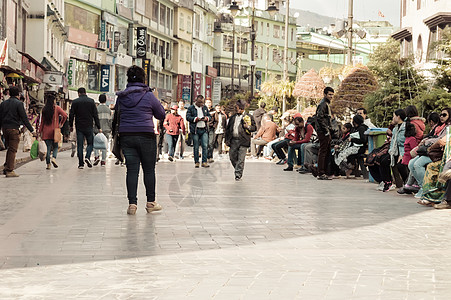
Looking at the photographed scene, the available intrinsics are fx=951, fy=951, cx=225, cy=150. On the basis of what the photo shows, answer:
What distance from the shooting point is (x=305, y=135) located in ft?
77.2

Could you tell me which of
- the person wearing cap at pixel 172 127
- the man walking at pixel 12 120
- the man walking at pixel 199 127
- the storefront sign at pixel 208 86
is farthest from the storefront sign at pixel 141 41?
the man walking at pixel 12 120

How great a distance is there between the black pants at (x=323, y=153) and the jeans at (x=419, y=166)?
17.6 ft

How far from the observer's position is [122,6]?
226ft

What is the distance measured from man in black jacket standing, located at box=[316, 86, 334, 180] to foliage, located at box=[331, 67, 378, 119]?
35.6 ft

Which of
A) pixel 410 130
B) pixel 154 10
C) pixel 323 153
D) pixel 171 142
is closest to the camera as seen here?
pixel 410 130

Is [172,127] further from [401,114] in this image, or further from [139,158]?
[139,158]

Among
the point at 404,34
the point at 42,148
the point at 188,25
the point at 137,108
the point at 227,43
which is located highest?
the point at 188,25

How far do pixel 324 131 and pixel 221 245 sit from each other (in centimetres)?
1135

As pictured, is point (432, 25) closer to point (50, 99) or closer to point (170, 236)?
point (50, 99)

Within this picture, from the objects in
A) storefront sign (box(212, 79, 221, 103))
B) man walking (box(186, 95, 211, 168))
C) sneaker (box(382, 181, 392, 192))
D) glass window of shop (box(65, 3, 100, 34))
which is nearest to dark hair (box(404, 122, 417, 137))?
sneaker (box(382, 181, 392, 192))

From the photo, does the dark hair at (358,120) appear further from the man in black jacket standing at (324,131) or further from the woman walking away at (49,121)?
the woman walking away at (49,121)

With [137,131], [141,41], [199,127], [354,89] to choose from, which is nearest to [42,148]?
[199,127]

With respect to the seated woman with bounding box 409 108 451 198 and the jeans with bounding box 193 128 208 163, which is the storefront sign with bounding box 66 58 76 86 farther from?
the seated woman with bounding box 409 108 451 198

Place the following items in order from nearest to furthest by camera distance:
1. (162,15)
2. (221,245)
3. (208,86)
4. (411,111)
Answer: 1. (221,245)
2. (411,111)
3. (162,15)
4. (208,86)
